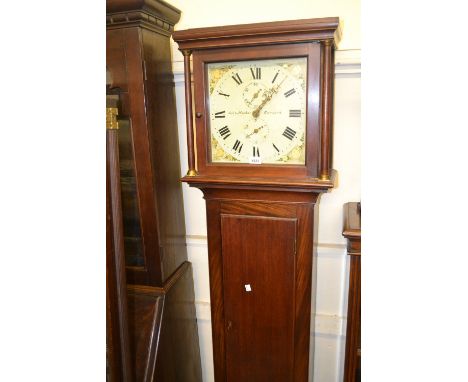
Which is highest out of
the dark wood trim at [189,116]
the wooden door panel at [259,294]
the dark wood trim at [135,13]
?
the dark wood trim at [135,13]

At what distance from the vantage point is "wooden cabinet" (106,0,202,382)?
1.09m

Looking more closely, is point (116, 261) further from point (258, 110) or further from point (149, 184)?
point (258, 110)

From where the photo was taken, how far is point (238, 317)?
3.86 feet

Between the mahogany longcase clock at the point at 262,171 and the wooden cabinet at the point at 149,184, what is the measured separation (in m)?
0.16

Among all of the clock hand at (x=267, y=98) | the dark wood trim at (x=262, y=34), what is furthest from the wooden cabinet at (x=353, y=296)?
the dark wood trim at (x=262, y=34)

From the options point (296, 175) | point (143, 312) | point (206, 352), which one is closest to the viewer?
point (296, 175)

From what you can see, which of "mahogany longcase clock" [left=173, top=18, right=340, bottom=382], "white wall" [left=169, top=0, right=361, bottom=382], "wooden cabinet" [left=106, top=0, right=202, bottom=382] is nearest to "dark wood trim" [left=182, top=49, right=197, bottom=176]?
"mahogany longcase clock" [left=173, top=18, right=340, bottom=382]

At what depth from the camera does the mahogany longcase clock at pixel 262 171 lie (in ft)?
3.11

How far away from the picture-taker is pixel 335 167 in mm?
1261

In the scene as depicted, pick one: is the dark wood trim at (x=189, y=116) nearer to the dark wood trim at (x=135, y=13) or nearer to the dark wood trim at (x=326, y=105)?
the dark wood trim at (x=135, y=13)

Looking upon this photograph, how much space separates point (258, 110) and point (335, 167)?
41cm

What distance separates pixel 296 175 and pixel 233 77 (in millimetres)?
342
